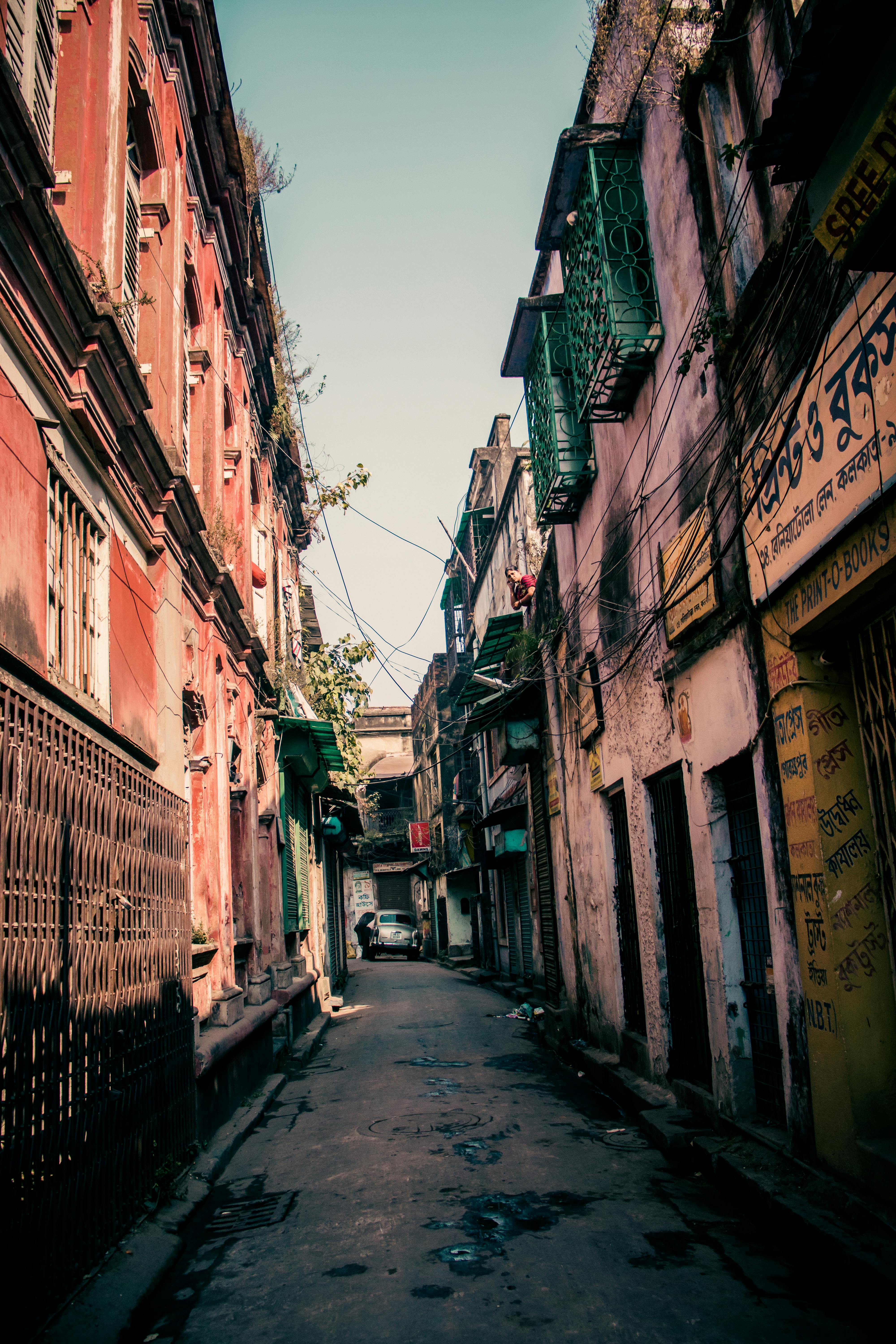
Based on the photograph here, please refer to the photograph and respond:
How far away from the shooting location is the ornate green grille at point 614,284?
25.1 feet

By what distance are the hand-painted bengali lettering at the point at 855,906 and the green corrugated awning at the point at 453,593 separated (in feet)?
95.6

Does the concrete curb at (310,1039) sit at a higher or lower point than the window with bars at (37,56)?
lower

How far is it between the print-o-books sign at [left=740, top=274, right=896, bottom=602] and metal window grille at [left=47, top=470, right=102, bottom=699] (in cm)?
387

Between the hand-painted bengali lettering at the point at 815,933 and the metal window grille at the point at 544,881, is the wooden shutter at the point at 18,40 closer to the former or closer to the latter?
the hand-painted bengali lettering at the point at 815,933

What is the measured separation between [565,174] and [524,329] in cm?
326

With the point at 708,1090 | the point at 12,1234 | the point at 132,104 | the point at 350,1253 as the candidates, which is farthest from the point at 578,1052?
the point at 132,104

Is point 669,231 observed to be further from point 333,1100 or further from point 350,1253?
point 333,1100

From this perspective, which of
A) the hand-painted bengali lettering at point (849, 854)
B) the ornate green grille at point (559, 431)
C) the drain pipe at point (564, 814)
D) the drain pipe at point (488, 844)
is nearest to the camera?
the hand-painted bengali lettering at point (849, 854)

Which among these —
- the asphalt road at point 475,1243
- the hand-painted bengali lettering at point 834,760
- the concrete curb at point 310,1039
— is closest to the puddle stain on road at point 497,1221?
the asphalt road at point 475,1243

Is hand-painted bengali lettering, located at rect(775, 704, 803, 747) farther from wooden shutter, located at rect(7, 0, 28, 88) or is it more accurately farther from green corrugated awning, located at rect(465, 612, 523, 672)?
green corrugated awning, located at rect(465, 612, 523, 672)

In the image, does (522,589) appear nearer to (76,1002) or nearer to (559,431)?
(559,431)

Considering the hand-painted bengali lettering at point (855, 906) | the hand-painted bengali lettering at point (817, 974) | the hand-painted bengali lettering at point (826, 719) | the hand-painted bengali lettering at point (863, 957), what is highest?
the hand-painted bengali lettering at point (826, 719)

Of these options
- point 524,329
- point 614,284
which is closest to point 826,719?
point 614,284

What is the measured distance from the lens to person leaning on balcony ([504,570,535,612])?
1502cm
